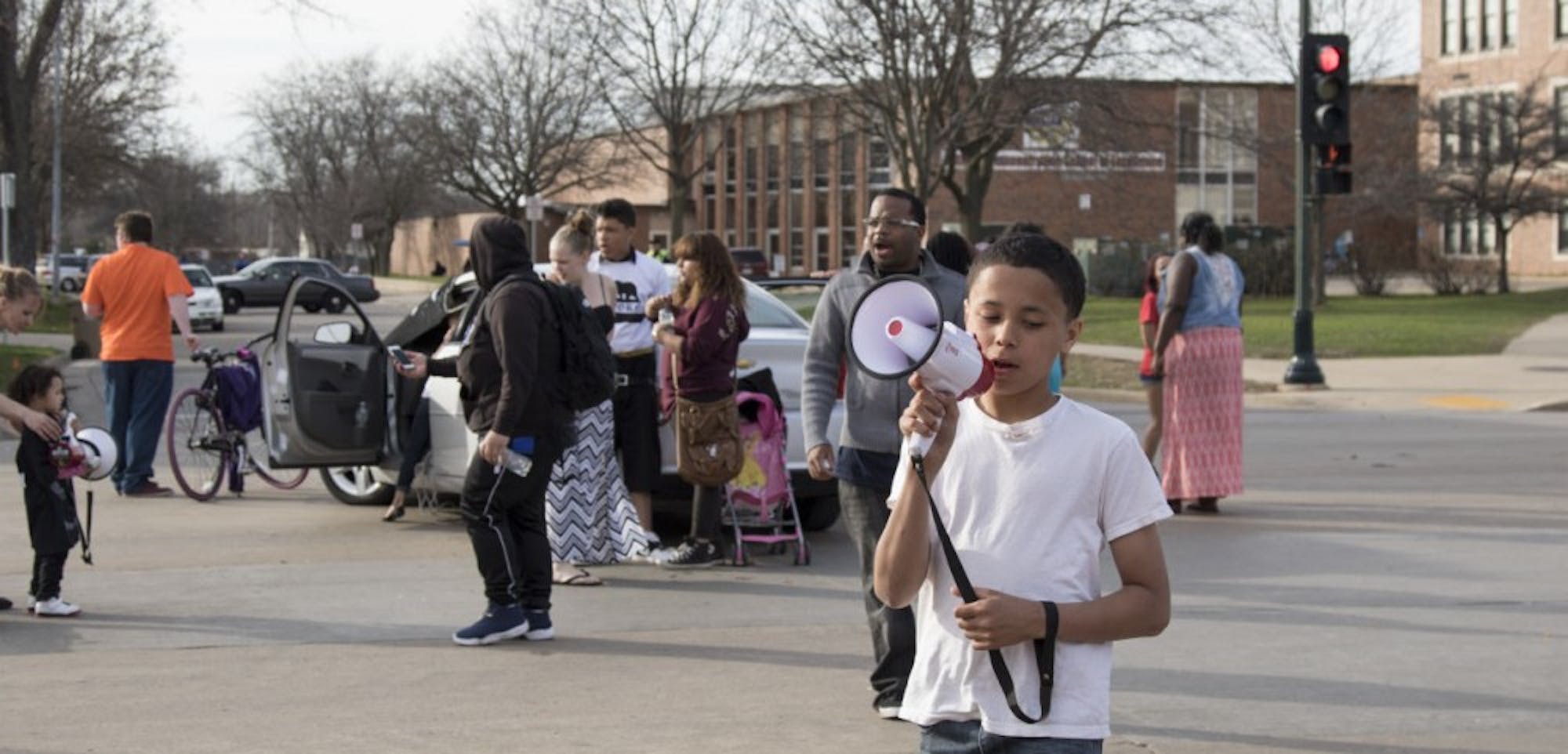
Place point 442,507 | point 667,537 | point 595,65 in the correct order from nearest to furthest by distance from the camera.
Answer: point 667,537, point 442,507, point 595,65

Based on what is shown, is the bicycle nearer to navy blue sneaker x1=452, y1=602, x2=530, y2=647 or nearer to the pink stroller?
the pink stroller

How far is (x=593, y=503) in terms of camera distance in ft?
31.1

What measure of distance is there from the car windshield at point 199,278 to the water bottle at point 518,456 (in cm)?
3522

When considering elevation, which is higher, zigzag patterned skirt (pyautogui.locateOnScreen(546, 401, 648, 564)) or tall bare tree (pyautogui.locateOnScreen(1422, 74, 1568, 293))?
tall bare tree (pyautogui.locateOnScreen(1422, 74, 1568, 293))

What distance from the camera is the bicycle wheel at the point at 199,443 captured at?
1236cm

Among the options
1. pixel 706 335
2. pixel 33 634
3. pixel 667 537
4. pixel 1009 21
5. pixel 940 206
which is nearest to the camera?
pixel 33 634

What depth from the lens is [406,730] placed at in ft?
20.7

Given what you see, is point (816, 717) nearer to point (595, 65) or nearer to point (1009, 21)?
point (1009, 21)

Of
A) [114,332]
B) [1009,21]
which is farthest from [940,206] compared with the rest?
[114,332]

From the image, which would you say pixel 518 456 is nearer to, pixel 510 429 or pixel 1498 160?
pixel 510 429

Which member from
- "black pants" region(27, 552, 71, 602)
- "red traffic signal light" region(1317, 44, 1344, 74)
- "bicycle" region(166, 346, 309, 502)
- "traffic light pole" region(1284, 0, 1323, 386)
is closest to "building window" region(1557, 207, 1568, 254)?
"traffic light pole" region(1284, 0, 1323, 386)

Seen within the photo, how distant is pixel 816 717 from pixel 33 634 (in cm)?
351

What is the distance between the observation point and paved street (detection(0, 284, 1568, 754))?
6.31m

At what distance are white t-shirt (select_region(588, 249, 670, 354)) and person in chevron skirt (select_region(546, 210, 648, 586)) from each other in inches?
8.4
